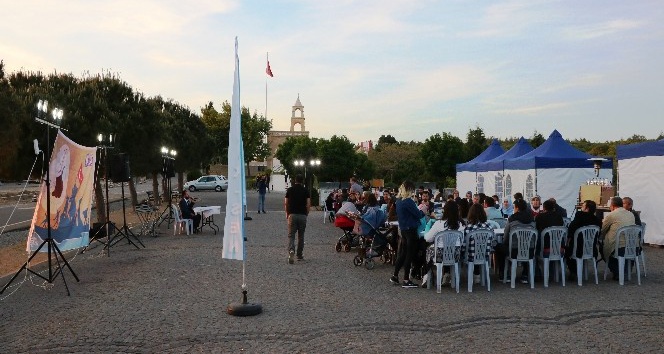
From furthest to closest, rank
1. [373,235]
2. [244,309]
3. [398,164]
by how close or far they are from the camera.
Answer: [398,164] < [373,235] < [244,309]

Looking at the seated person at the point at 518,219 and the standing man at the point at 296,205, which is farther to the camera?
the standing man at the point at 296,205

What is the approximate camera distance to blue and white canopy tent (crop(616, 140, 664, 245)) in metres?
14.4

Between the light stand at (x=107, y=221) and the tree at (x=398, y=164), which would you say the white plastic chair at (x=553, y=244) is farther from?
the tree at (x=398, y=164)

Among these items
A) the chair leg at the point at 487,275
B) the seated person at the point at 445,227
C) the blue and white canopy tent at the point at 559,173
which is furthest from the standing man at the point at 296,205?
the blue and white canopy tent at the point at 559,173

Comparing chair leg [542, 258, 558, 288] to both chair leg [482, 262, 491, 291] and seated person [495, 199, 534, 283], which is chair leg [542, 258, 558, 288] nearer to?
seated person [495, 199, 534, 283]

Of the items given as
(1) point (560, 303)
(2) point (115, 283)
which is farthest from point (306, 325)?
(2) point (115, 283)

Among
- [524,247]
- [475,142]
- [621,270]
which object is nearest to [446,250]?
[524,247]

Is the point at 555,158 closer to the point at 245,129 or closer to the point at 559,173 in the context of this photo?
the point at 559,173

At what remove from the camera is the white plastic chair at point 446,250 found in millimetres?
8758

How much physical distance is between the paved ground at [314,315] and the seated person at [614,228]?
397mm

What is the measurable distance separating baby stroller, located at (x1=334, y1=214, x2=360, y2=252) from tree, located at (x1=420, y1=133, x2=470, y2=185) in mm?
32239

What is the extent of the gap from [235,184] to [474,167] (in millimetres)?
20283

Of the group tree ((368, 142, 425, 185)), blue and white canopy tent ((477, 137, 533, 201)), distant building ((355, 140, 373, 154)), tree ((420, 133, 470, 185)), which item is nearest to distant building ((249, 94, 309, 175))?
distant building ((355, 140, 373, 154))

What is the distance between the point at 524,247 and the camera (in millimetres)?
9273
